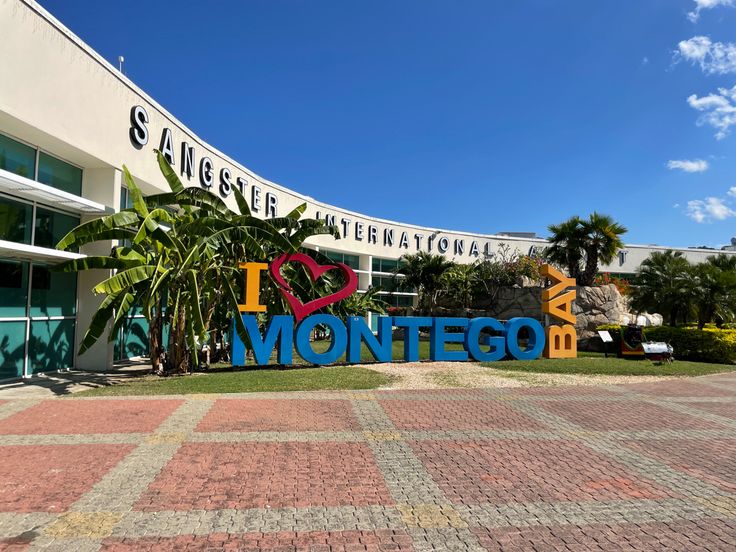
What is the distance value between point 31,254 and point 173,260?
135 inches

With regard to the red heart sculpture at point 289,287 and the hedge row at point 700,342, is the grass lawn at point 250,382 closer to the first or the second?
the red heart sculpture at point 289,287

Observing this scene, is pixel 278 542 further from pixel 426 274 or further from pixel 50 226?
pixel 426 274

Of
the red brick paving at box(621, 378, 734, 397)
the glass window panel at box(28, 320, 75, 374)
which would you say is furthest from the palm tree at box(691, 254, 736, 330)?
the glass window panel at box(28, 320, 75, 374)

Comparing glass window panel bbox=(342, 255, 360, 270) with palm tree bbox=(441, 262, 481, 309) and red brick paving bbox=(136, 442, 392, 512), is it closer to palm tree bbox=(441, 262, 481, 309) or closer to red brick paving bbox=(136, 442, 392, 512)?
palm tree bbox=(441, 262, 481, 309)

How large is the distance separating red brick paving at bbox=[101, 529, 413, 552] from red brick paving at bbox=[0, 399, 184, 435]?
404 cm

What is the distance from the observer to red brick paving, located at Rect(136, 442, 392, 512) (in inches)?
212

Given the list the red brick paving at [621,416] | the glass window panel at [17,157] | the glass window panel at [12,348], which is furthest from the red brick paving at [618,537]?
the glass window panel at [17,157]

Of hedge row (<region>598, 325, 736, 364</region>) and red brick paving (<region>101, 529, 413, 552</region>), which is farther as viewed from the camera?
hedge row (<region>598, 325, 736, 364</region>)

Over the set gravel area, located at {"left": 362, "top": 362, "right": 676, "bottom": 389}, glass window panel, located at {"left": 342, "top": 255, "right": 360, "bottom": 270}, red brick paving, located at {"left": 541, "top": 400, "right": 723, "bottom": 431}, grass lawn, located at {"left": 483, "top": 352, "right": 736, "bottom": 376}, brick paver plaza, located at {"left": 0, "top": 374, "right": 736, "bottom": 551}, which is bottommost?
brick paver plaza, located at {"left": 0, "top": 374, "right": 736, "bottom": 551}

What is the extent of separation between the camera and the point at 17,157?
40.7ft

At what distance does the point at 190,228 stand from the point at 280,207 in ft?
46.2

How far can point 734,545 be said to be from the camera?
4.56 m

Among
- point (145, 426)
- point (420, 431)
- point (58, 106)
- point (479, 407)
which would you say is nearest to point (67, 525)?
point (145, 426)

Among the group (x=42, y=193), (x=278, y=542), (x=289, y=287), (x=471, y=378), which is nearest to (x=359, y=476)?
(x=278, y=542)
